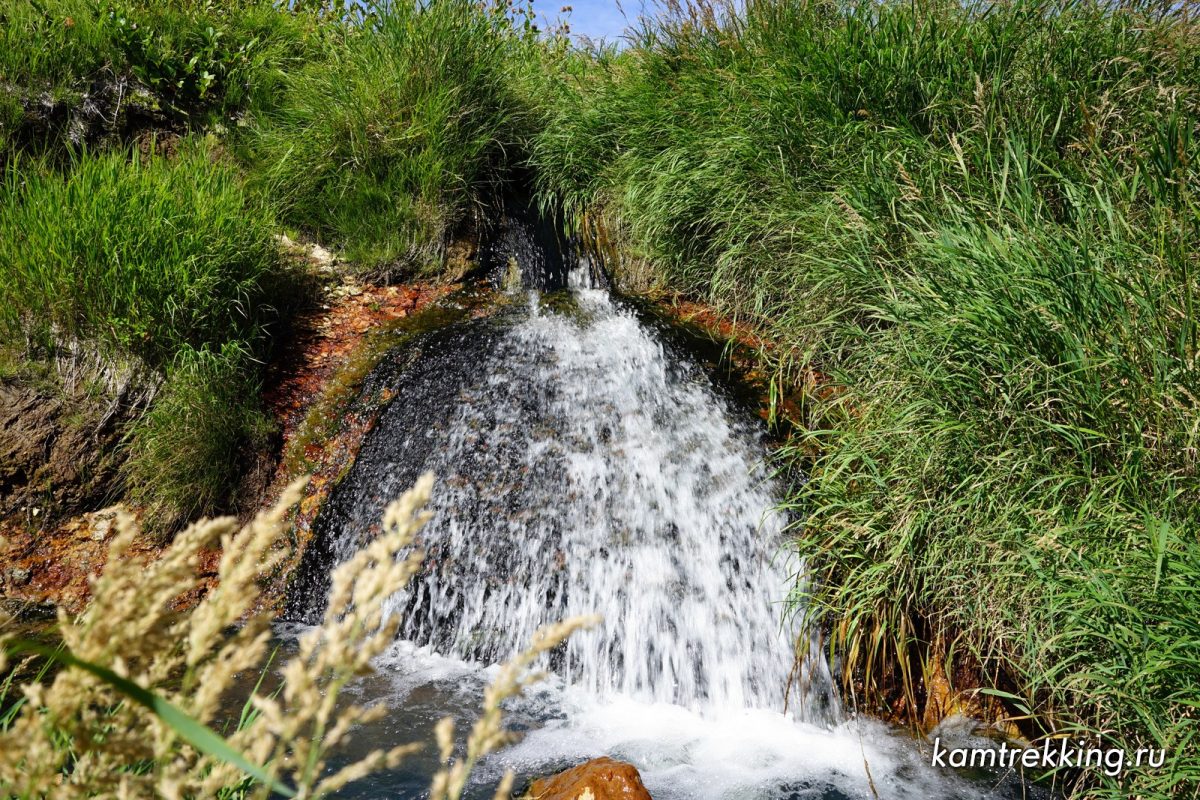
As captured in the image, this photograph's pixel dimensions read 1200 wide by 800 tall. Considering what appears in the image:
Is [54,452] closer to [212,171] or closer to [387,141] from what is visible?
[212,171]

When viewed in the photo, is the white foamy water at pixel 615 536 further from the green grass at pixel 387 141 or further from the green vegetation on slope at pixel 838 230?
the green grass at pixel 387 141

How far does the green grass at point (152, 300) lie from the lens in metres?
4.22

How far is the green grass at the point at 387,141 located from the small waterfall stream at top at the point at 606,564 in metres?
1.31

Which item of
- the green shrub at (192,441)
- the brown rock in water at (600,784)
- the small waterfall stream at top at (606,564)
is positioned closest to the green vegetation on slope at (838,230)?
the green shrub at (192,441)

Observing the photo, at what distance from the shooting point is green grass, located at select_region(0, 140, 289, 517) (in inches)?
166

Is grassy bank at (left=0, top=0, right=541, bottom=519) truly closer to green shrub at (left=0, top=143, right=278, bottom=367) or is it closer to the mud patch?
green shrub at (left=0, top=143, right=278, bottom=367)

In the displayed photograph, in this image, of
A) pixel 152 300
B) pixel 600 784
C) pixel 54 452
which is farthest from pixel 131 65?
pixel 600 784

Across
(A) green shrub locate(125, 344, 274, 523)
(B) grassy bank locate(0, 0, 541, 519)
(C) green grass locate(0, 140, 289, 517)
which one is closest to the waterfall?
(A) green shrub locate(125, 344, 274, 523)

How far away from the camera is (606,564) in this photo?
3.92 m

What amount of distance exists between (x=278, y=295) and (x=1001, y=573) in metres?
4.76

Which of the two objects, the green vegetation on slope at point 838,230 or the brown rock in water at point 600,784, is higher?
the green vegetation on slope at point 838,230

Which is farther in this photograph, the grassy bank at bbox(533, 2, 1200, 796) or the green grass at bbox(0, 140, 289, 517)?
the green grass at bbox(0, 140, 289, 517)

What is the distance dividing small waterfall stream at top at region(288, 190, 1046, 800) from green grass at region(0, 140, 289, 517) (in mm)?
783

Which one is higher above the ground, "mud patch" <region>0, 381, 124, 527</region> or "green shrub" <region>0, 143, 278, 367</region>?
"green shrub" <region>0, 143, 278, 367</region>
